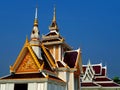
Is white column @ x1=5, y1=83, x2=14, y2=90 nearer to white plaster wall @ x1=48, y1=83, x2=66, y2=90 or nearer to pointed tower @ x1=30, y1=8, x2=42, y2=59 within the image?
white plaster wall @ x1=48, y1=83, x2=66, y2=90

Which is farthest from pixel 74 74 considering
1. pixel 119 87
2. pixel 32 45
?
pixel 119 87

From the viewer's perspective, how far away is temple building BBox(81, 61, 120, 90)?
3475 cm

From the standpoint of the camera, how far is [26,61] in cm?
1950

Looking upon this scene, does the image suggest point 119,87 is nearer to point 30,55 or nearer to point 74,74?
point 74,74

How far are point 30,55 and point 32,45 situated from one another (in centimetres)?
128

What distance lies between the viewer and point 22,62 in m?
19.7

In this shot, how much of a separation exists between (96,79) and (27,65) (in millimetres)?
19800

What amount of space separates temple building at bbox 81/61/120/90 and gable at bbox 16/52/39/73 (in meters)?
16.0

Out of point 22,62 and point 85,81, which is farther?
point 85,81

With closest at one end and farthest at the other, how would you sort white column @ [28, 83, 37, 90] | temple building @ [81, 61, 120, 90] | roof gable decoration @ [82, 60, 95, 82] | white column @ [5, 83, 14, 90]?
white column @ [28, 83, 37, 90] → white column @ [5, 83, 14, 90] → temple building @ [81, 61, 120, 90] → roof gable decoration @ [82, 60, 95, 82]

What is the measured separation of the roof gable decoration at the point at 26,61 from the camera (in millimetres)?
18984

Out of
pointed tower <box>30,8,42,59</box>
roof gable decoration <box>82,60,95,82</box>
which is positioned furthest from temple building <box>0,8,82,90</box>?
roof gable decoration <box>82,60,95,82</box>

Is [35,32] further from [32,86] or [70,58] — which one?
[32,86]

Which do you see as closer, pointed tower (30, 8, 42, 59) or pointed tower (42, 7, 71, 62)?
pointed tower (30, 8, 42, 59)
